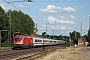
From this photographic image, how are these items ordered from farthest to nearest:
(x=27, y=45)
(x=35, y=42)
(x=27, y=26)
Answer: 1. (x=27, y=26)
2. (x=35, y=42)
3. (x=27, y=45)

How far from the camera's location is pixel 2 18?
324 feet

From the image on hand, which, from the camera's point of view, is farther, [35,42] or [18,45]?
[35,42]

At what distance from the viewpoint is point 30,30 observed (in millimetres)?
139750

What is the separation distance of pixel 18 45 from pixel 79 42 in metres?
72.0

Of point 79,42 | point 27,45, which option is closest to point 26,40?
point 27,45

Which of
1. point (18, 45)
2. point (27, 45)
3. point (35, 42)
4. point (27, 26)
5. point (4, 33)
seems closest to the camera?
point (18, 45)

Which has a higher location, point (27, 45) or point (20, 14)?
point (20, 14)

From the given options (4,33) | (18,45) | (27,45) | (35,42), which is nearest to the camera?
(18,45)

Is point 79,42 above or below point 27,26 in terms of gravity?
below

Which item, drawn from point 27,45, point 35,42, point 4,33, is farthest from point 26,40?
point 4,33

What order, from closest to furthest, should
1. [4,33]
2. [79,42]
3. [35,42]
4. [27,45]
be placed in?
[27,45], [35,42], [4,33], [79,42]

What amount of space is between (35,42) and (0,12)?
1303 inches

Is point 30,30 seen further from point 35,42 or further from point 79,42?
point 35,42

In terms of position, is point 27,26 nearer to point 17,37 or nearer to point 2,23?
point 2,23
